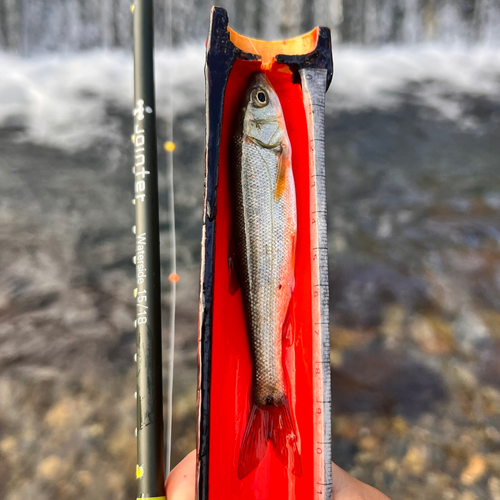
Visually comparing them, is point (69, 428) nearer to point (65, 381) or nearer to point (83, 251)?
point (65, 381)

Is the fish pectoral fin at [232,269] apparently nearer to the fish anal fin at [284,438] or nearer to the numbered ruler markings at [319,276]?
the numbered ruler markings at [319,276]

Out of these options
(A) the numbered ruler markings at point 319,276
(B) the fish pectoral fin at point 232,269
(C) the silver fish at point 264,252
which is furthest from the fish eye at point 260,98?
(B) the fish pectoral fin at point 232,269

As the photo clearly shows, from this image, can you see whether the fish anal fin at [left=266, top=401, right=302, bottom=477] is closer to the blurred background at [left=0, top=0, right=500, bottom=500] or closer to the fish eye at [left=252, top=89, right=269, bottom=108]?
the blurred background at [left=0, top=0, right=500, bottom=500]

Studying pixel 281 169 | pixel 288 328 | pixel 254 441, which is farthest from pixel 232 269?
pixel 254 441

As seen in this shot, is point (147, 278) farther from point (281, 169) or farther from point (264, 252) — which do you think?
point (281, 169)

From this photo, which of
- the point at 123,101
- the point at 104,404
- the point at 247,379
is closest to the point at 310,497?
the point at 247,379

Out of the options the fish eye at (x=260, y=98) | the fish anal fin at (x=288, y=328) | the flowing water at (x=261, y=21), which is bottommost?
the fish anal fin at (x=288, y=328)

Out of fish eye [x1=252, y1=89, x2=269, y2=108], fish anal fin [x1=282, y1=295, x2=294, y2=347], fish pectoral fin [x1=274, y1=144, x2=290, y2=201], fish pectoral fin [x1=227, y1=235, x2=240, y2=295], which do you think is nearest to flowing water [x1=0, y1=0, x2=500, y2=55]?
fish eye [x1=252, y1=89, x2=269, y2=108]
